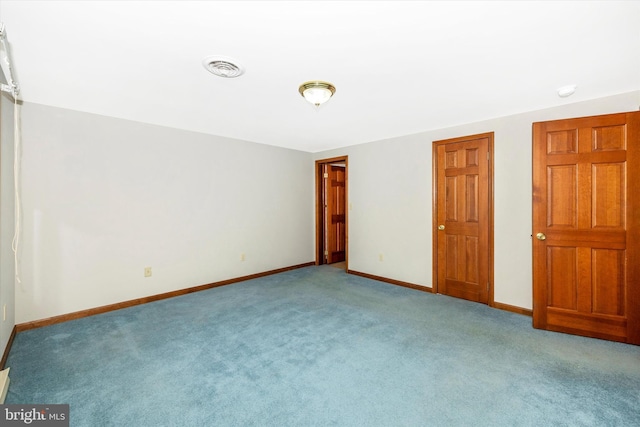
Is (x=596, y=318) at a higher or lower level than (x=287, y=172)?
lower

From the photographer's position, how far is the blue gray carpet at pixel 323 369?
5.61 ft

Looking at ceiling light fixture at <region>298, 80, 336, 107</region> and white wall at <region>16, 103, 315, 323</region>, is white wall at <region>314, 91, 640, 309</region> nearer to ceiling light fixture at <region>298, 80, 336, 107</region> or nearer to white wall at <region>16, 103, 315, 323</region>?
white wall at <region>16, 103, 315, 323</region>

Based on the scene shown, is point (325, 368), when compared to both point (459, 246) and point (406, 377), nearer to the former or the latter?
point (406, 377)

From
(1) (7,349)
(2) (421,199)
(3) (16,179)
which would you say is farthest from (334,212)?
(1) (7,349)

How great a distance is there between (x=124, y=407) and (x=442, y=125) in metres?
4.20

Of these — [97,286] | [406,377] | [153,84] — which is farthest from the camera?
[97,286]

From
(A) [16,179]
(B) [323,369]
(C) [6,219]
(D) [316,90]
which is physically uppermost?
(D) [316,90]

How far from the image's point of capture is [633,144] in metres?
2.49

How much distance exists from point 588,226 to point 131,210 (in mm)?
4916

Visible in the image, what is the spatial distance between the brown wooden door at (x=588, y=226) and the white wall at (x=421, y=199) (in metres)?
0.41

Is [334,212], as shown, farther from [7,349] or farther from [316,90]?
[7,349]

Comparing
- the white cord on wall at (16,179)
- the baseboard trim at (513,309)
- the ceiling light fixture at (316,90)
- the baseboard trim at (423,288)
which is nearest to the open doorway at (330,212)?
the baseboard trim at (423,288)

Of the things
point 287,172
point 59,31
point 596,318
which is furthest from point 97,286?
point 596,318

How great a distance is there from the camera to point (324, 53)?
195 cm
